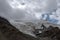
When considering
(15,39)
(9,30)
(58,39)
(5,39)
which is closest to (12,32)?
(9,30)

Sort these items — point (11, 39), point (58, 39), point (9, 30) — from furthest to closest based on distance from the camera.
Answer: point (58, 39), point (9, 30), point (11, 39)

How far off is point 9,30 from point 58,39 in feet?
212

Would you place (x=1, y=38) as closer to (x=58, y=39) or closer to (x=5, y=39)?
(x=5, y=39)

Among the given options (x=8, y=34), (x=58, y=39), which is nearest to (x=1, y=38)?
(x=8, y=34)

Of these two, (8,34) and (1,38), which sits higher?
(8,34)

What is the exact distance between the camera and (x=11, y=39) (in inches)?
3211

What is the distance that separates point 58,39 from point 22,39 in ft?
208

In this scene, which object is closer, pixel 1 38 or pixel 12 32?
pixel 1 38

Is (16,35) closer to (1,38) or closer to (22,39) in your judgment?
(22,39)

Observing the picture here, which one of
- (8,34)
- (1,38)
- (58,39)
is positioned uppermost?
(58,39)

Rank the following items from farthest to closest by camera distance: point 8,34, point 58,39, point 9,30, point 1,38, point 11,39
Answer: point 58,39 → point 9,30 → point 8,34 → point 11,39 → point 1,38

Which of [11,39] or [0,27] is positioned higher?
[0,27]

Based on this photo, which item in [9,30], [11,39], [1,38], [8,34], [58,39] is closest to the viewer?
[1,38]

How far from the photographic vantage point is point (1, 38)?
73.9 meters
